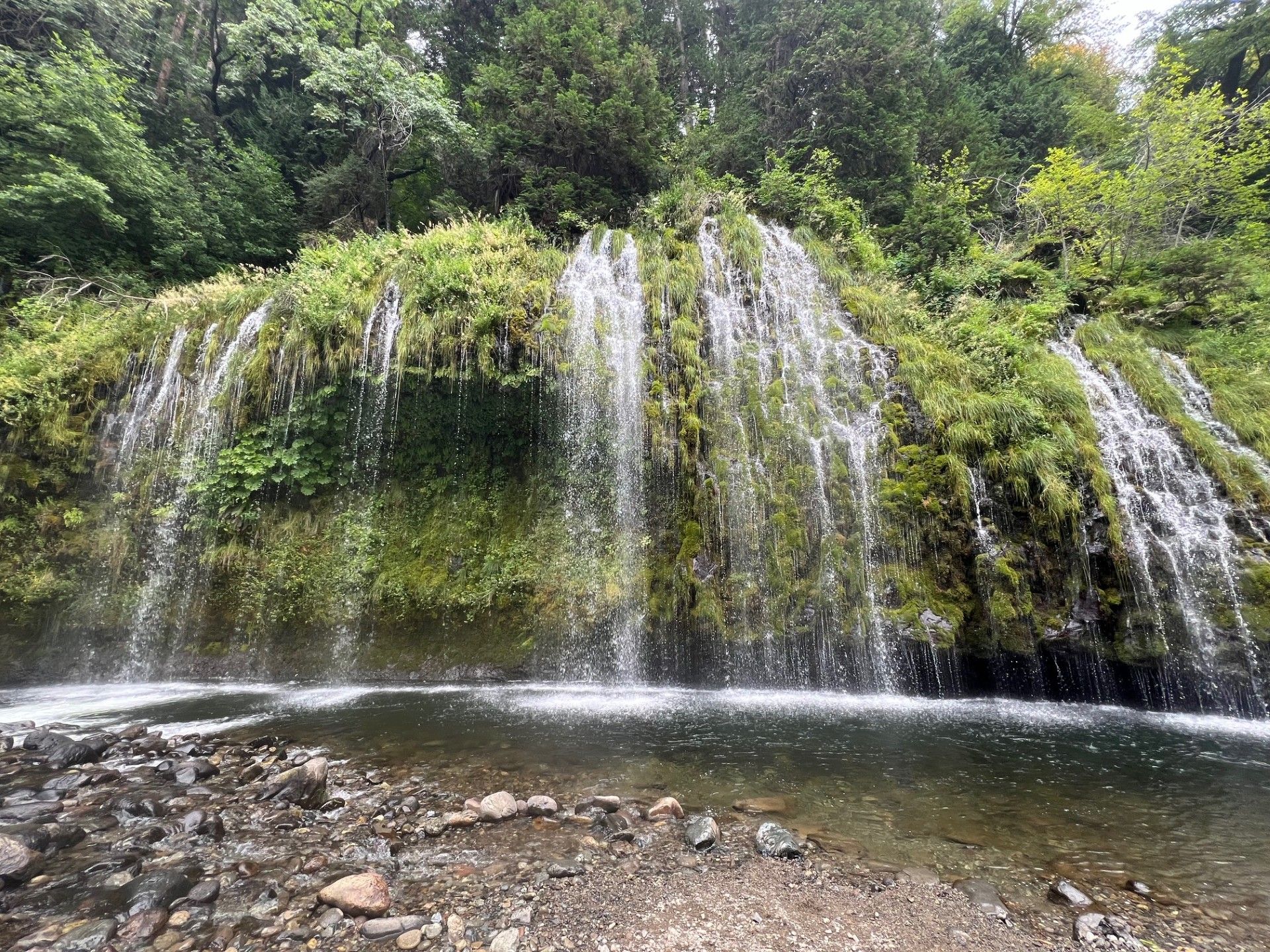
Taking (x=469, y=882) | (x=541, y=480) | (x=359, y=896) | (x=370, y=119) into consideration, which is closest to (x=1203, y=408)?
(x=541, y=480)

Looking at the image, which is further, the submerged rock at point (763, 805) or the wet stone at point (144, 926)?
the submerged rock at point (763, 805)

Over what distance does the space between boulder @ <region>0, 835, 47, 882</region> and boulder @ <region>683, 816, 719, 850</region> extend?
3596mm

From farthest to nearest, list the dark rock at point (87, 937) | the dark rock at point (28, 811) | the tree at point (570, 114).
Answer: the tree at point (570, 114) < the dark rock at point (28, 811) < the dark rock at point (87, 937)

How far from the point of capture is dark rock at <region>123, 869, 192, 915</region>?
2.58m

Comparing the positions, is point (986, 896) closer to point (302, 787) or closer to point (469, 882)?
point (469, 882)

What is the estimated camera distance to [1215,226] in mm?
12734

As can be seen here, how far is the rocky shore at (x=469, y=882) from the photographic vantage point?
2.45 meters

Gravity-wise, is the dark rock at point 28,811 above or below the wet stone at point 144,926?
above

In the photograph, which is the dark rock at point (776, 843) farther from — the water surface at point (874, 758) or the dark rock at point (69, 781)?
the dark rock at point (69, 781)

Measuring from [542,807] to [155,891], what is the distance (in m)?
2.07

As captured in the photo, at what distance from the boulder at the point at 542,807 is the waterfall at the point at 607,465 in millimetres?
4117

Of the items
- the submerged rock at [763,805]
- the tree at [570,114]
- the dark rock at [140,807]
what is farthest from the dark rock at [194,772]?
the tree at [570,114]

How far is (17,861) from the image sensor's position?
9.12ft

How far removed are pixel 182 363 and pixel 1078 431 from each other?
14.7m
